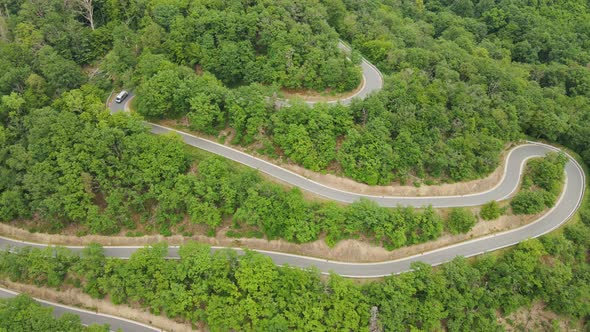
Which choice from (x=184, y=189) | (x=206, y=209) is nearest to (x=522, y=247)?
(x=206, y=209)

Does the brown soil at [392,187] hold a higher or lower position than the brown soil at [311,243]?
higher

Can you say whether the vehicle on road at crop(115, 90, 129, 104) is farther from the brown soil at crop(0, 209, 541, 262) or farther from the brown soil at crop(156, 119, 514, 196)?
the brown soil at crop(0, 209, 541, 262)

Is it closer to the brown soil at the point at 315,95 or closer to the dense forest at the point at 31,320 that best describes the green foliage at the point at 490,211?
the brown soil at the point at 315,95

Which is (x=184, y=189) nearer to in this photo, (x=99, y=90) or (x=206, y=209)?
(x=206, y=209)

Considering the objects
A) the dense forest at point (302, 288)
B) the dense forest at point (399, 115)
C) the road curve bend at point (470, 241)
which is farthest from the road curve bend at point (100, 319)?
the dense forest at point (399, 115)

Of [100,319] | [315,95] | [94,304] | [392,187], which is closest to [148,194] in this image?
[94,304]
